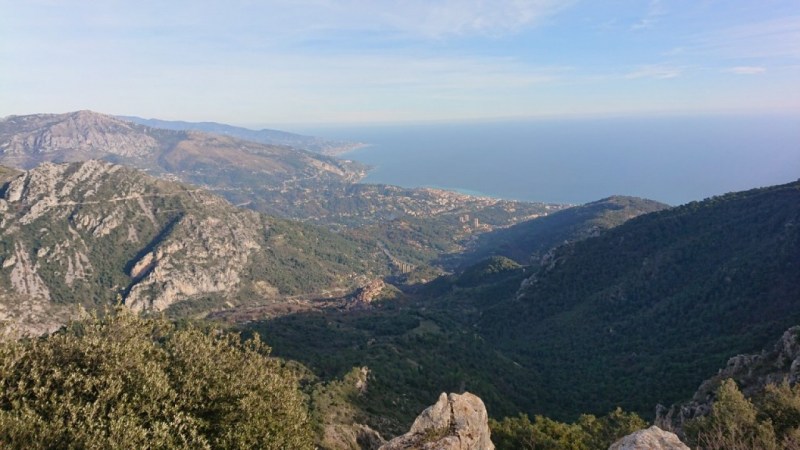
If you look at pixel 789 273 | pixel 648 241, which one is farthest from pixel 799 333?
pixel 648 241

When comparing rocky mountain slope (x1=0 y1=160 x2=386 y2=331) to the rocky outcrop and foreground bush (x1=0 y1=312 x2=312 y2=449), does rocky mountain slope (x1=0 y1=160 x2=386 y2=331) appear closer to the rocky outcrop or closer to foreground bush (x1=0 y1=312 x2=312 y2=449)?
foreground bush (x1=0 y1=312 x2=312 y2=449)

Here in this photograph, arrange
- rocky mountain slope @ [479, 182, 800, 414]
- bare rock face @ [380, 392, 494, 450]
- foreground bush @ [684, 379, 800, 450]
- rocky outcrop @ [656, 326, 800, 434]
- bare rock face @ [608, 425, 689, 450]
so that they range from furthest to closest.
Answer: rocky mountain slope @ [479, 182, 800, 414]
rocky outcrop @ [656, 326, 800, 434]
foreground bush @ [684, 379, 800, 450]
bare rock face @ [380, 392, 494, 450]
bare rock face @ [608, 425, 689, 450]

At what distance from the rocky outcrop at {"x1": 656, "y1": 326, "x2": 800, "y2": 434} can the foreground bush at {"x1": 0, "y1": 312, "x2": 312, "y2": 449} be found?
35599 millimetres

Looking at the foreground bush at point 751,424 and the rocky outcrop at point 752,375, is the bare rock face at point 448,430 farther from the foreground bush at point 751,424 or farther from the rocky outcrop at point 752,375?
the rocky outcrop at point 752,375

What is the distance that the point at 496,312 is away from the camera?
11719cm

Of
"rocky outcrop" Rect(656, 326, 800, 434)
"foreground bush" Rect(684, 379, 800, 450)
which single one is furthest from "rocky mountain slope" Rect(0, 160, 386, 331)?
"foreground bush" Rect(684, 379, 800, 450)

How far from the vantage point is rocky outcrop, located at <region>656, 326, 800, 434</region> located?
40.8 meters

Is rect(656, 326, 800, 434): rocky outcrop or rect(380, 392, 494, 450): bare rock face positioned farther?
rect(656, 326, 800, 434): rocky outcrop

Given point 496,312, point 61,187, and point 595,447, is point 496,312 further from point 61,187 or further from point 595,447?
point 61,187

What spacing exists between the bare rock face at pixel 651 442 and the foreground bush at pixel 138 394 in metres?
14.0

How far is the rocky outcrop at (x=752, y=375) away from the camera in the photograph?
4078 cm

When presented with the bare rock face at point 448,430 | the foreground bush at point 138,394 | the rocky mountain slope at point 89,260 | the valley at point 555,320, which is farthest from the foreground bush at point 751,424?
the rocky mountain slope at point 89,260

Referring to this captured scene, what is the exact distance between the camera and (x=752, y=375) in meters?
45.0

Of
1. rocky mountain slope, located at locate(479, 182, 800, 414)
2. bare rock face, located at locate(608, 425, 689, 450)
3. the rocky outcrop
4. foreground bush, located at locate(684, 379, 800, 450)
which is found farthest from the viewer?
rocky mountain slope, located at locate(479, 182, 800, 414)
